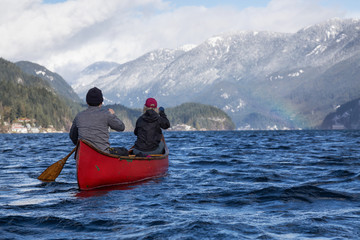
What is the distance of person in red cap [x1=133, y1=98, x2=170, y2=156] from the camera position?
18359 millimetres

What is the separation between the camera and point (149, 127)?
18641 mm

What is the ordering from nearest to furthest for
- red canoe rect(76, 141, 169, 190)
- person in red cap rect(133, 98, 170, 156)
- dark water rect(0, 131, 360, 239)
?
1. dark water rect(0, 131, 360, 239)
2. red canoe rect(76, 141, 169, 190)
3. person in red cap rect(133, 98, 170, 156)

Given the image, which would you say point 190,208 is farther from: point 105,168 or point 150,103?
point 150,103

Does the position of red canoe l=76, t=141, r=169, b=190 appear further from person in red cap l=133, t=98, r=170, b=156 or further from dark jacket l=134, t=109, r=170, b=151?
dark jacket l=134, t=109, r=170, b=151

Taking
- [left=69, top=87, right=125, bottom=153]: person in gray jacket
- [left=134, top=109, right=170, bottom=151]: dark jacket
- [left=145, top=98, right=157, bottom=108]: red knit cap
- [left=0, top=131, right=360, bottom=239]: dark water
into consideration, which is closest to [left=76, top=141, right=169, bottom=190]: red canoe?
[left=0, top=131, right=360, bottom=239]: dark water

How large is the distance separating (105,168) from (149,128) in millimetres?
4031

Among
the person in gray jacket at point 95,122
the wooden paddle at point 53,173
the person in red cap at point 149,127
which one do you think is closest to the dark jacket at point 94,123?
the person in gray jacket at point 95,122

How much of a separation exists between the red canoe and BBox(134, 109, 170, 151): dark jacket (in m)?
1.01

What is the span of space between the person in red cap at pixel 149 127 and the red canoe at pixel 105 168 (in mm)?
877

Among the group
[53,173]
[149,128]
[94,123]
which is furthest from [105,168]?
[149,128]

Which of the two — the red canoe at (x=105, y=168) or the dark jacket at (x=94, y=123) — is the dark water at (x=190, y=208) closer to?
the red canoe at (x=105, y=168)

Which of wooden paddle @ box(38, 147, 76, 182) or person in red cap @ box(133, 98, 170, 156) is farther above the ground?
person in red cap @ box(133, 98, 170, 156)

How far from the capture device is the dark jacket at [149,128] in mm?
18359

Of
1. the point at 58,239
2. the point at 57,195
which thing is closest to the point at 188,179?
the point at 57,195
